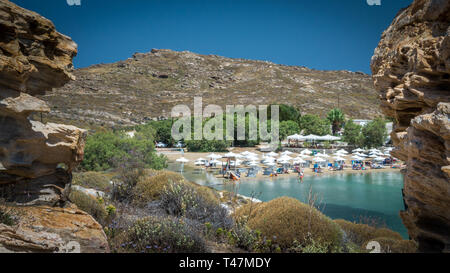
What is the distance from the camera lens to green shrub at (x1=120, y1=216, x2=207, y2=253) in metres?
4.48

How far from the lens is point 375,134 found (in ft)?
141

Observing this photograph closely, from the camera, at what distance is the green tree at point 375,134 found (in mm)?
42941

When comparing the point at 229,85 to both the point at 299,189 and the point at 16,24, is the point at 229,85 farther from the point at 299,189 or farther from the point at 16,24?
the point at 16,24

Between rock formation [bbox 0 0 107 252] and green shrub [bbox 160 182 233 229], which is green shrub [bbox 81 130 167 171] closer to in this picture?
green shrub [bbox 160 182 233 229]

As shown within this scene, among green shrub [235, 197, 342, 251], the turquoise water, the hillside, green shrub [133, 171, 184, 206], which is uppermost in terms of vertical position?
the hillside

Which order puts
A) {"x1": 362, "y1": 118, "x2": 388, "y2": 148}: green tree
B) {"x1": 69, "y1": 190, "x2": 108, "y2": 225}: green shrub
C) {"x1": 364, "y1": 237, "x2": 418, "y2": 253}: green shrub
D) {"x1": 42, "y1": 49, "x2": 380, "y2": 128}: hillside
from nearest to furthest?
{"x1": 69, "y1": 190, "x2": 108, "y2": 225}: green shrub
{"x1": 364, "y1": 237, "x2": 418, "y2": 253}: green shrub
{"x1": 362, "y1": 118, "x2": 388, "y2": 148}: green tree
{"x1": 42, "y1": 49, "x2": 380, "y2": 128}: hillside

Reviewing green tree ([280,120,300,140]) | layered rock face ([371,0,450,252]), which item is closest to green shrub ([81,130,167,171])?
layered rock face ([371,0,450,252])

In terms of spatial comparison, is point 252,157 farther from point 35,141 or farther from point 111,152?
point 35,141

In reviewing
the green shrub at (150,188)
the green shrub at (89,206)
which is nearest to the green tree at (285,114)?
the green shrub at (150,188)

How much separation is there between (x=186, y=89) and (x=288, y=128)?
45709mm

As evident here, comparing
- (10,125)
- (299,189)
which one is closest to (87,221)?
(10,125)

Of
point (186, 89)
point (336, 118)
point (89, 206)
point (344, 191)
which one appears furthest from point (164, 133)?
point (89, 206)

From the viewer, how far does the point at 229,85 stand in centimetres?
9431

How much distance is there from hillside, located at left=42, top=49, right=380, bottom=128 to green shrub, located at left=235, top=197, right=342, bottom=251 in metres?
42.2
